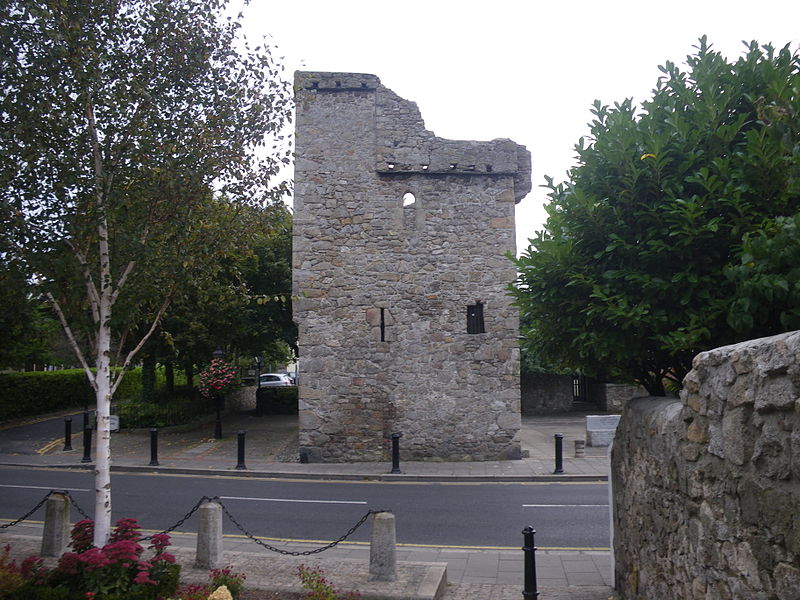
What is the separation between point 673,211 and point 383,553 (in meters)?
4.50

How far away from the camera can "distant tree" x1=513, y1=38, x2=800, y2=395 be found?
4.42 m

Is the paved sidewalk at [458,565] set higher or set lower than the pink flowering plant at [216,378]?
lower

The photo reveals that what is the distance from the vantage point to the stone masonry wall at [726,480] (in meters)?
2.64

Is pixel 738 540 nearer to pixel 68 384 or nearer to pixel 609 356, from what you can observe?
pixel 609 356

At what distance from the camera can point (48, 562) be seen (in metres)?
6.96

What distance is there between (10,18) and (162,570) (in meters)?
5.80

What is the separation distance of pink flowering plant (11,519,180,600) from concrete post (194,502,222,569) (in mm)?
844

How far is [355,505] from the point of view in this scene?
10.9m

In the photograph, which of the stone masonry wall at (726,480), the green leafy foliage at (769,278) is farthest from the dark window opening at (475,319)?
the green leafy foliage at (769,278)

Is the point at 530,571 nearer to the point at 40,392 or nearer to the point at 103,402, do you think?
the point at 103,402

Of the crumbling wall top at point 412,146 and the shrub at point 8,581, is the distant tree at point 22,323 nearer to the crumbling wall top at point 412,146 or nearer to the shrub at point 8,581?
the shrub at point 8,581

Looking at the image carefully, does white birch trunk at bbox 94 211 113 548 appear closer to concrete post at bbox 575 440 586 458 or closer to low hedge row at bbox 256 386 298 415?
concrete post at bbox 575 440 586 458

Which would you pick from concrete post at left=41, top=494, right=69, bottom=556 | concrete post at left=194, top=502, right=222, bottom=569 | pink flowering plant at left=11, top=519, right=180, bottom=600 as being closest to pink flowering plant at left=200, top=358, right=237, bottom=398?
concrete post at left=41, top=494, right=69, bottom=556

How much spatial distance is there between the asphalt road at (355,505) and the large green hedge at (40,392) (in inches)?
475
